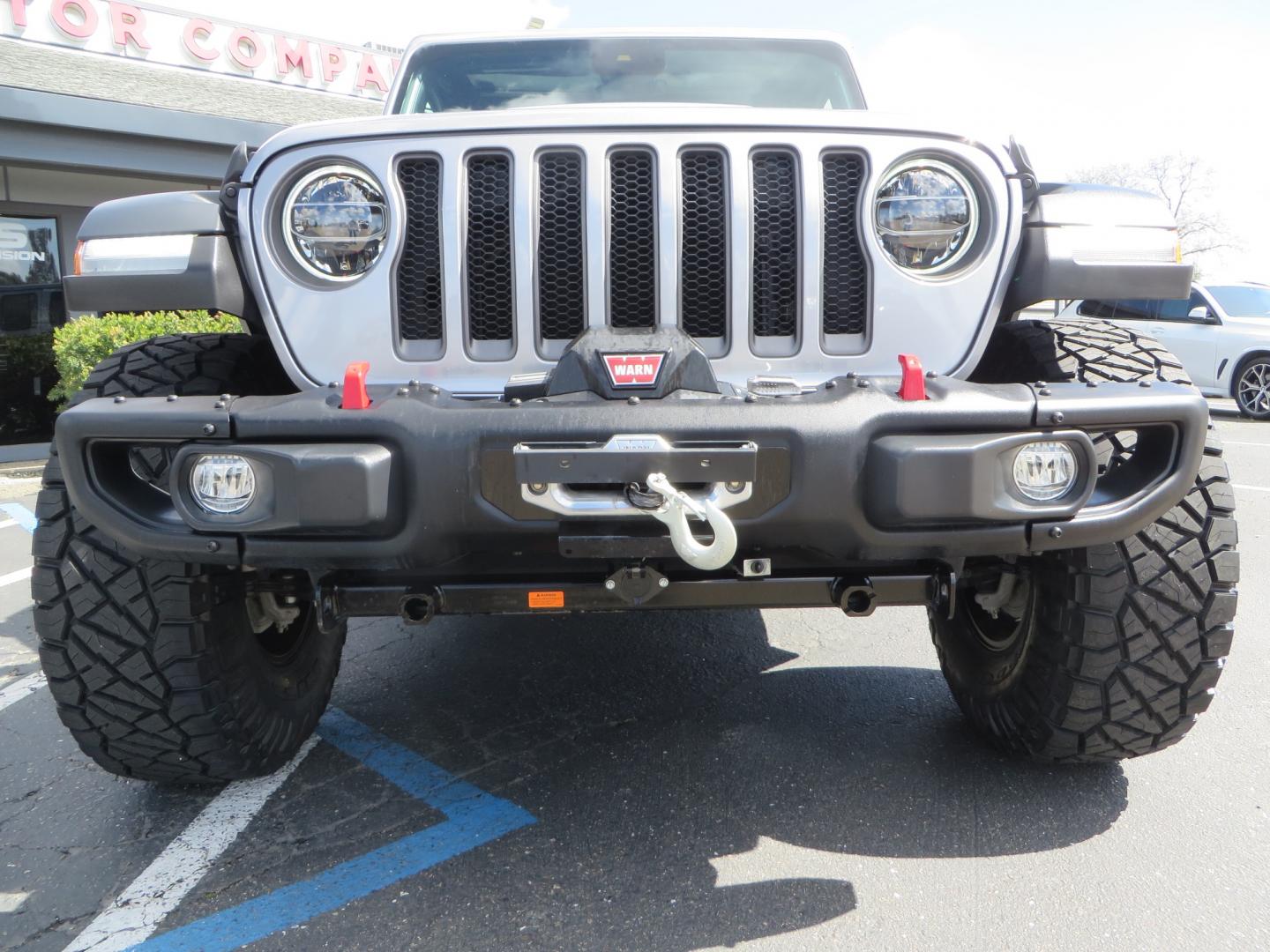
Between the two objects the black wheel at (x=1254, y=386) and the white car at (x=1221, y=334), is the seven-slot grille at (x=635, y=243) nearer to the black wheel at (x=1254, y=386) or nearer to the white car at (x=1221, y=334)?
the white car at (x=1221, y=334)

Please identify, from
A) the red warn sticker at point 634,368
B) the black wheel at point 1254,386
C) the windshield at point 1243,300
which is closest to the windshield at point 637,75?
the red warn sticker at point 634,368

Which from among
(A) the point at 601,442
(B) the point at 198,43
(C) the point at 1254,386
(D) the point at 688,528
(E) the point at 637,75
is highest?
(B) the point at 198,43

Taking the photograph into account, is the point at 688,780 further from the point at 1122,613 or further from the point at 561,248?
the point at 561,248

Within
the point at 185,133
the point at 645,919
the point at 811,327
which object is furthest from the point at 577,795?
the point at 185,133

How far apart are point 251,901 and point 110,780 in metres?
0.89

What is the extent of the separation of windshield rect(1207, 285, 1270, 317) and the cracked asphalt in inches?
406

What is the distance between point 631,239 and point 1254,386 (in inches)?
475

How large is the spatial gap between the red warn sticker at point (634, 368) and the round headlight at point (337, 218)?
0.68 m

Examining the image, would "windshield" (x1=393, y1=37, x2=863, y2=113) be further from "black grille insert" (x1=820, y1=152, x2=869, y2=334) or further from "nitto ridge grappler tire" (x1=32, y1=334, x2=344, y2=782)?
"nitto ridge grappler tire" (x1=32, y1=334, x2=344, y2=782)

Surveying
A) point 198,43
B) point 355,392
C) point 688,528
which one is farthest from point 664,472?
point 198,43

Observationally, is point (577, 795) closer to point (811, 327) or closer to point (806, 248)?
point (811, 327)

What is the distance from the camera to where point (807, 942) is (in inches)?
74.9

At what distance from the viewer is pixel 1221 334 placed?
11797 millimetres

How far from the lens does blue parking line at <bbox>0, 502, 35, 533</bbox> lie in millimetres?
6743
